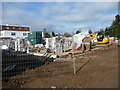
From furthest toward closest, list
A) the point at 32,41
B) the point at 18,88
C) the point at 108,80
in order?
1. the point at 32,41
2. the point at 18,88
3. the point at 108,80

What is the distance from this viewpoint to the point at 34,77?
5.65 meters

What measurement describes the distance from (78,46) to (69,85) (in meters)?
9.91

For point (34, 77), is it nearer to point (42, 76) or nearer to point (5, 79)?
point (42, 76)

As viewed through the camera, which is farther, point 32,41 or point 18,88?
point 32,41

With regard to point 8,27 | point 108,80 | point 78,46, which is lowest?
point 108,80

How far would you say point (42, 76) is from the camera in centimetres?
575

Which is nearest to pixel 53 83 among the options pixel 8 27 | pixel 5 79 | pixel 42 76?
pixel 42 76

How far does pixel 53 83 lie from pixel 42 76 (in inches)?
47.8

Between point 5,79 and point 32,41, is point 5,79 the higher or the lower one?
the lower one

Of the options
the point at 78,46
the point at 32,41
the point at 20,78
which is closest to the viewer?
the point at 20,78

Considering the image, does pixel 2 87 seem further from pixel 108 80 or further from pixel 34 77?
pixel 108 80

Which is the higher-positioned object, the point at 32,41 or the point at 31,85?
the point at 32,41

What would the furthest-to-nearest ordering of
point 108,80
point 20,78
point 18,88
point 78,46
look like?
1. point 78,46
2. point 20,78
3. point 18,88
4. point 108,80

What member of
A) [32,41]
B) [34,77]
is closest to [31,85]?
[34,77]
